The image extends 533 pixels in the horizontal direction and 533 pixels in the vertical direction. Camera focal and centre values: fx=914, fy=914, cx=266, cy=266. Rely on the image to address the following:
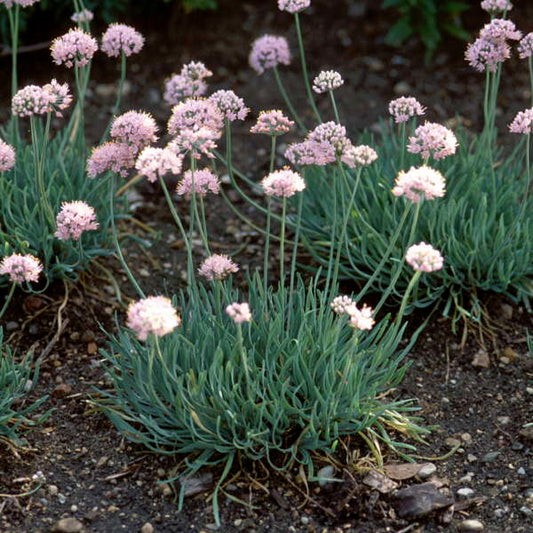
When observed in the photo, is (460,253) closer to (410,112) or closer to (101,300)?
(410,112)

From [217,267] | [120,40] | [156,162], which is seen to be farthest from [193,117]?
[120,40]

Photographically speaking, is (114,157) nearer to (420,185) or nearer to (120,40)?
(120,40)

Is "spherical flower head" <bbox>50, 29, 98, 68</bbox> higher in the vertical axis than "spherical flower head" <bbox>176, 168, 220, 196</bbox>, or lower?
higher

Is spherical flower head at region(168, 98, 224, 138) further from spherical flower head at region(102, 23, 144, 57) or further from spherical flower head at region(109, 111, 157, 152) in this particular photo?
spherical flower head at region(102, 23, 144, 57)

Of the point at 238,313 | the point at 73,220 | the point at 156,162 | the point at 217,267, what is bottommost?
the point at 217,267

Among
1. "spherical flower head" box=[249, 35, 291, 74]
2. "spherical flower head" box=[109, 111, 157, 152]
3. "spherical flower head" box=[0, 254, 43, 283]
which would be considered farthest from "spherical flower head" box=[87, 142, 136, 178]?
"spherical flower head" box=[249, 35, 291, 74]

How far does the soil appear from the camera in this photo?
3.13 metres

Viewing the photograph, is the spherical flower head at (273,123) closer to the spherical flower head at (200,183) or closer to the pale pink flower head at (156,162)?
the spherical flower head at (200,183)

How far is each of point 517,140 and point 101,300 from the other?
2.88 metres

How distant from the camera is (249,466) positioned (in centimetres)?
328

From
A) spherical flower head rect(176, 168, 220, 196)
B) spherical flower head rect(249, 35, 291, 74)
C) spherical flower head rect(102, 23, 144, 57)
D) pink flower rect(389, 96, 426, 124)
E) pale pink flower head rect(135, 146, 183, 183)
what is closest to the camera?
pale pink flower head rect(135, 146, 183, 183)

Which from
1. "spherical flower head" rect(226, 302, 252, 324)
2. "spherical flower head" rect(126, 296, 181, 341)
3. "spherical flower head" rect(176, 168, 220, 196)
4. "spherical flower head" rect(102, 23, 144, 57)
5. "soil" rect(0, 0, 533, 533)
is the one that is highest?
"spherical flower head" rect(102, 23, 144, 57)

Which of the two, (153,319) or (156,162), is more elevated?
(156,162)

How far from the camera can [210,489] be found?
3193mm
